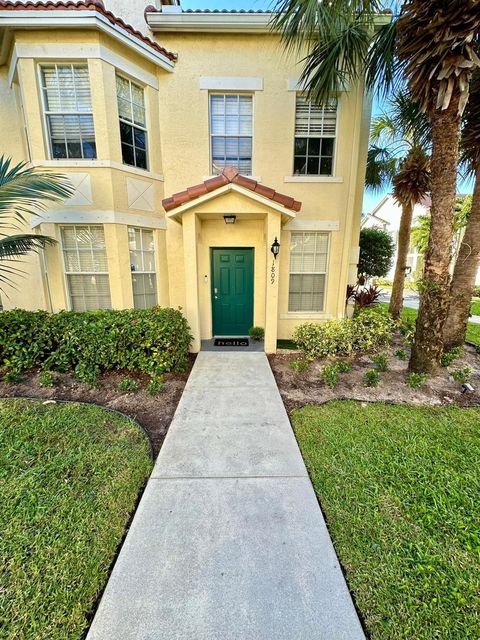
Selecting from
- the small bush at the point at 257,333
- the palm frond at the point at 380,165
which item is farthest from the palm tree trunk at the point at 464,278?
the palm frond at the point at 380,165

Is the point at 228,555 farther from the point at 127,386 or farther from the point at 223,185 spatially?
the point at 223,185

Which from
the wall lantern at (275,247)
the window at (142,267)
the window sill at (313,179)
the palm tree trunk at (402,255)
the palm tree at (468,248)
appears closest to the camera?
the palm tree at (468,248)

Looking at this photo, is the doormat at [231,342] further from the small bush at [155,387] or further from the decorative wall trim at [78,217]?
the decorative wall trim at [78,217]

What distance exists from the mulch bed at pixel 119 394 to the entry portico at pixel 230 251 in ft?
5.93

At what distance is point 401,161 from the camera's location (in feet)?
29.6

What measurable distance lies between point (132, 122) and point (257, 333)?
584cm

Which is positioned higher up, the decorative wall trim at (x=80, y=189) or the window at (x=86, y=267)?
the decorative wall trim at (x=80, y=189)

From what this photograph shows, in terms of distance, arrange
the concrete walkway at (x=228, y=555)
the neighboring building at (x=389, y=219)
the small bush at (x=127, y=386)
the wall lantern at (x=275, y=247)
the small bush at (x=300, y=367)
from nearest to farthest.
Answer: the concrete walkway at (x=228, y=555) < the small bush at (x=127, y=386) < the small bush at (x=300, y=367) < the wall lantern at (x=275, y=247) < the neighboring building at (x=389, y=219)

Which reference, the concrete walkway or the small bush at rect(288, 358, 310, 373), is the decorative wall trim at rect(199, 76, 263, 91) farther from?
the concrete walkway

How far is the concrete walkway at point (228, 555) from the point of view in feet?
5.59

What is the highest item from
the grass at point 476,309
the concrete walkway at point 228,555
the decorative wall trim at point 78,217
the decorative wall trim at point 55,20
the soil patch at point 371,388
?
the decorative wall trim at point 55,20

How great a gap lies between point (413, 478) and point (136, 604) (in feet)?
9.21

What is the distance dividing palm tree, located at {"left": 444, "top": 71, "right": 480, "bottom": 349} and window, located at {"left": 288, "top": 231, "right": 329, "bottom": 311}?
2990 mm

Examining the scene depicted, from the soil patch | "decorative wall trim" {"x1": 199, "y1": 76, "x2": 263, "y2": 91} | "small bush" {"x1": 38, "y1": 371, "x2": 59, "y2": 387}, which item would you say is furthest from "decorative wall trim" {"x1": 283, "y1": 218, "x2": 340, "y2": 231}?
"small bush" {"x1": 38, "y1": 371, "x2": 59, "y2": 387}
